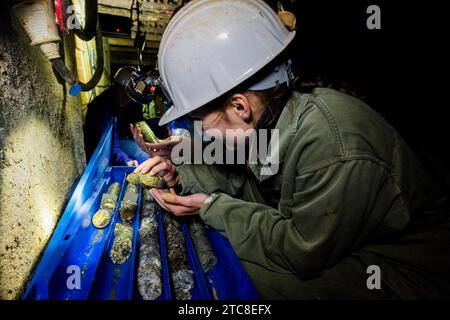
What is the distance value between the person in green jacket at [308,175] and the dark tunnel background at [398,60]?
1367 millimetres

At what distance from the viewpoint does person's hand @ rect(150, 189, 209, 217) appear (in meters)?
1.76

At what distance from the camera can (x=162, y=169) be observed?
2131 millimetres

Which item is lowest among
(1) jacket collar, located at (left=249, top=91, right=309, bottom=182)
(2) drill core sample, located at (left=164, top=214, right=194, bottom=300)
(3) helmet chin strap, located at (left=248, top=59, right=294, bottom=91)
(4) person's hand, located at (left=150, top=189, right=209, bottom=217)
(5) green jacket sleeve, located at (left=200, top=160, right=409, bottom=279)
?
(2) drill core sample, located at (left=164, top=214, right=194, bottom=300)

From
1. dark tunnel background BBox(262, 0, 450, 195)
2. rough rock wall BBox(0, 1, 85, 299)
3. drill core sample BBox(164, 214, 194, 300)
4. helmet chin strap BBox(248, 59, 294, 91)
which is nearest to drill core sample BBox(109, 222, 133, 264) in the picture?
drill core sample BBox(164, 214, 194, 300)

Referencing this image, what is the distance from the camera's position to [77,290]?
1.26 meters

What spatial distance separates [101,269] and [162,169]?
0.91 metres

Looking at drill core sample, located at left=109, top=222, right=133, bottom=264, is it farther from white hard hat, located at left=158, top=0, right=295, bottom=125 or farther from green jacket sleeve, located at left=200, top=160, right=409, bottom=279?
white hard hat, located at left=158, top=0, right=295, bottom=125

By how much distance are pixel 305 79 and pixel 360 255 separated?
104 cm

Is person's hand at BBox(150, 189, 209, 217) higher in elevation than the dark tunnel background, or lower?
lower

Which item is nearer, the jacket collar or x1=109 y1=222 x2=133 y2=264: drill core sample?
the jacket collar

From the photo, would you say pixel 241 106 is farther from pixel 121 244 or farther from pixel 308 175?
pixel 121 244

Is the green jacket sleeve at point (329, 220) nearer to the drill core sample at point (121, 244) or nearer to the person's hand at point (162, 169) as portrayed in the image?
the drill core sample at point (121, 244)

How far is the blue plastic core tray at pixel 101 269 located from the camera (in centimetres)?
124

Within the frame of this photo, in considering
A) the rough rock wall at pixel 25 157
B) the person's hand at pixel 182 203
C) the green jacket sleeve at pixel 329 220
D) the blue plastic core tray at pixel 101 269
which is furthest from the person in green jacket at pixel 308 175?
the rough rock wall at pixel 25 157
